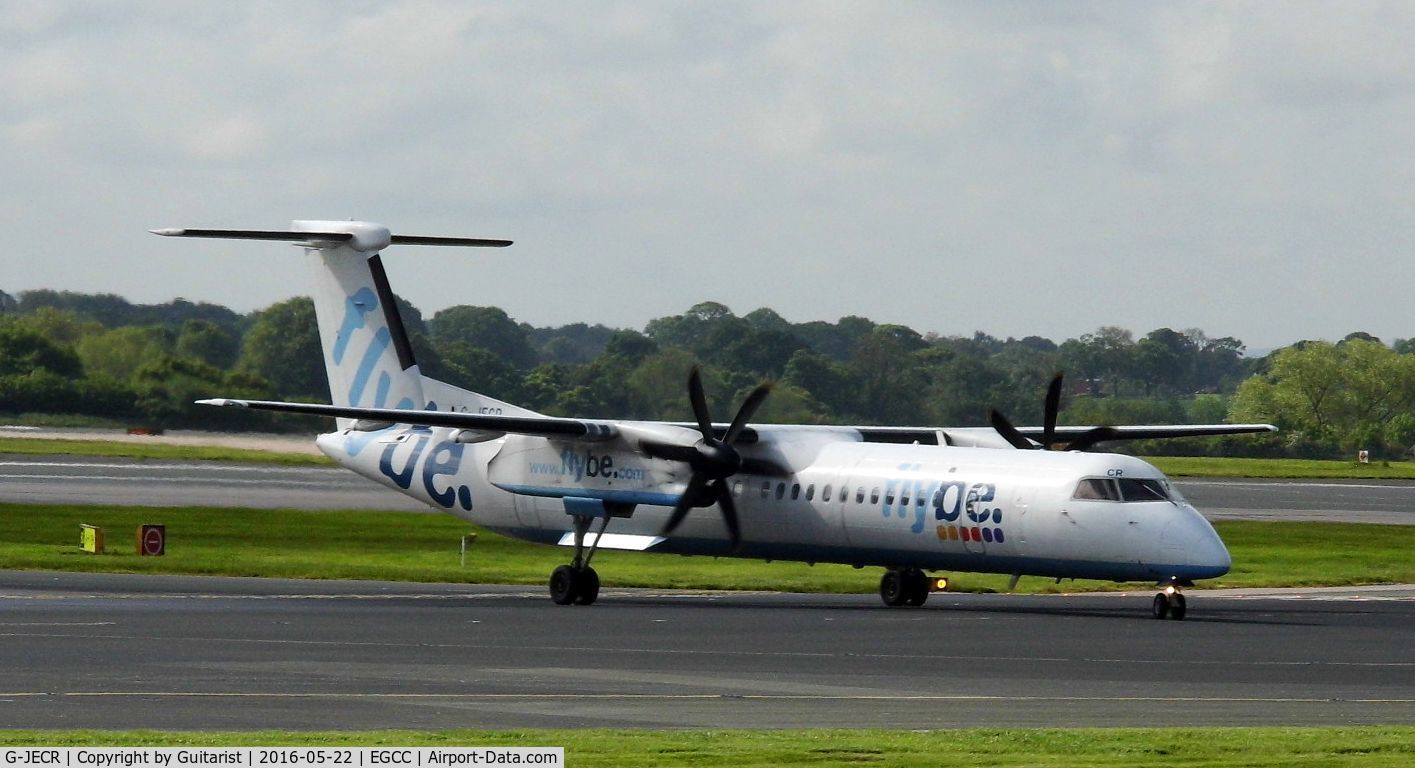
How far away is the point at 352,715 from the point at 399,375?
23833 millimetres

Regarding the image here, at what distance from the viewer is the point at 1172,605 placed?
33062 mm

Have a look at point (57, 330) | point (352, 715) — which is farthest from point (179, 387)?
point (352, 715)

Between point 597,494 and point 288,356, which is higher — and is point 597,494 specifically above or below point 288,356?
below

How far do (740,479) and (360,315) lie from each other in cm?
931

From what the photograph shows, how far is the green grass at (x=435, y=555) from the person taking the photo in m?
45.6

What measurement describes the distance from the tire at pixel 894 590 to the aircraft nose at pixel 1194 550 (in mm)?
6192

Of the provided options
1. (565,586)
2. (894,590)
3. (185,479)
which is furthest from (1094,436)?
(185,479)

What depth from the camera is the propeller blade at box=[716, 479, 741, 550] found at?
37.2 metres

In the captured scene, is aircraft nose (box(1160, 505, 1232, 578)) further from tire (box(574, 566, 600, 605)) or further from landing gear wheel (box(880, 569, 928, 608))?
tire (box(574, 566, 600, 605))

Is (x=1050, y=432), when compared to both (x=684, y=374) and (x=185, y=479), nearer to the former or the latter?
(x=684, y=374)

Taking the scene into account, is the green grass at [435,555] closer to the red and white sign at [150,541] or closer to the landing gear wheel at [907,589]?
the red and white sign at [150,541]

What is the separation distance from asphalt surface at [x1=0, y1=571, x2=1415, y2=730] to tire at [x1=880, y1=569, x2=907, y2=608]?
43cm

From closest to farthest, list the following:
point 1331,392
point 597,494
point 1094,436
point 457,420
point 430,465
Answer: point 457,420, point 597,494, point 1094,436, point 430,465, point 1331,392

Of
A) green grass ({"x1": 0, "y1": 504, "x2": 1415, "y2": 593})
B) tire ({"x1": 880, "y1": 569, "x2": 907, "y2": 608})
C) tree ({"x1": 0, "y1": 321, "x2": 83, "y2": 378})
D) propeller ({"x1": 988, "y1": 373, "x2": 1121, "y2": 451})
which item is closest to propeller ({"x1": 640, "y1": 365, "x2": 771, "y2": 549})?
tire ({"x1": 880, "y1": 569, "x2": 907, "y2": 608})
